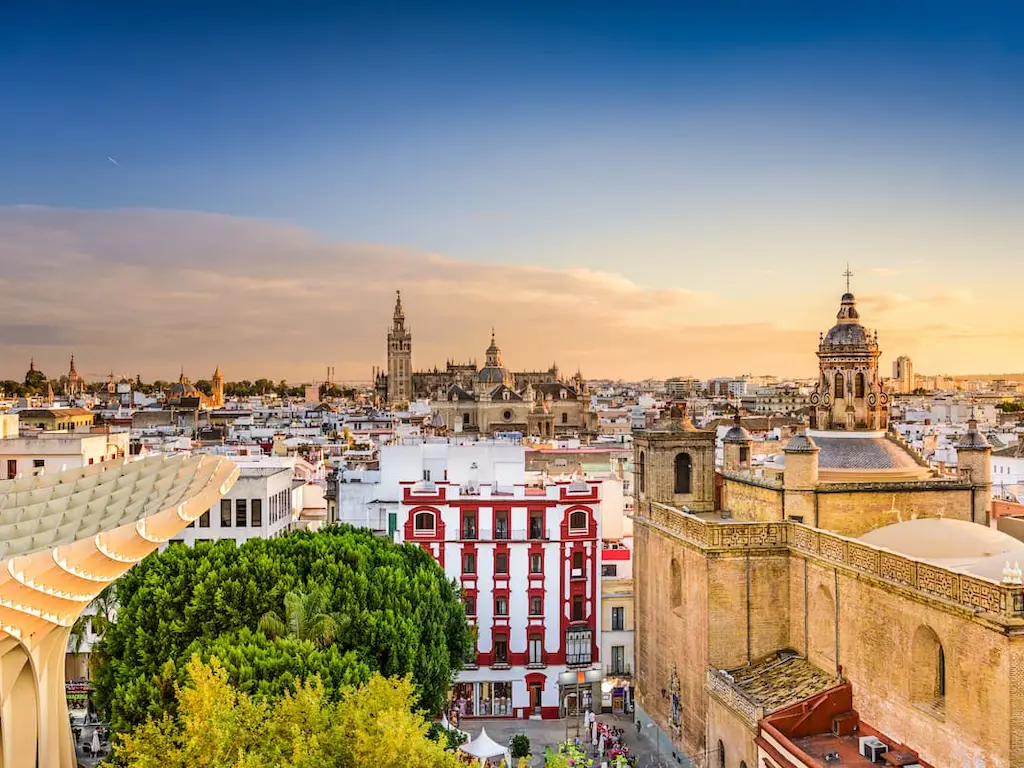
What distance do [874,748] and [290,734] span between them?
12.6 metres

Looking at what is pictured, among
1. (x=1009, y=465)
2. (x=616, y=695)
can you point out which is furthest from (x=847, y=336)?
(x=1009, y=465)

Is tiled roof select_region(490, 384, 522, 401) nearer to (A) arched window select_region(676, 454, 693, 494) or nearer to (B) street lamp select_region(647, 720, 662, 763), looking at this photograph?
(A) arched window select_region(676, 454, 693, 494)

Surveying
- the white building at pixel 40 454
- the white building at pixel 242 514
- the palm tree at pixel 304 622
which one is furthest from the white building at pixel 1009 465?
the white building at pixel 40 454

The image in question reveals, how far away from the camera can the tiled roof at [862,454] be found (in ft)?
101

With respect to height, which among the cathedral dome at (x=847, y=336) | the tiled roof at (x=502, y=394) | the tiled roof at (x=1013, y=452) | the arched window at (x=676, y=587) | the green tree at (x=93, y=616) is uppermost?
the cathedral dome at (x=847, y=336)

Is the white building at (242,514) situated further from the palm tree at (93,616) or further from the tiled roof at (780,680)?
the tiled roof at (780,680)

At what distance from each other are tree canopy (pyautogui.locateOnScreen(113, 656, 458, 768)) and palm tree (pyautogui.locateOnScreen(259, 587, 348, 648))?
548cm

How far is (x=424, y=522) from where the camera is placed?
38469 mm

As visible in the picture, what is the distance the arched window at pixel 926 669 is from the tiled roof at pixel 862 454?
33.4 feet

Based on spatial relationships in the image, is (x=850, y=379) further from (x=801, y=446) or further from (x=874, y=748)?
(x=874, y=748)

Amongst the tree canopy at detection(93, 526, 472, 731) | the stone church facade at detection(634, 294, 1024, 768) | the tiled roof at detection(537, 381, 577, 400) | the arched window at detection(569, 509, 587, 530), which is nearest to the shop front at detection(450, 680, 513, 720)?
the stone church facade at detection(634, 294, 1024, 768)

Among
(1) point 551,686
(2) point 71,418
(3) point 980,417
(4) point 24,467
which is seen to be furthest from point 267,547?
(3) point 980,417

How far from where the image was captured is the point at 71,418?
9119cm

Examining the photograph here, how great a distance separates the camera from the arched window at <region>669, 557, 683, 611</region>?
31891 mm
